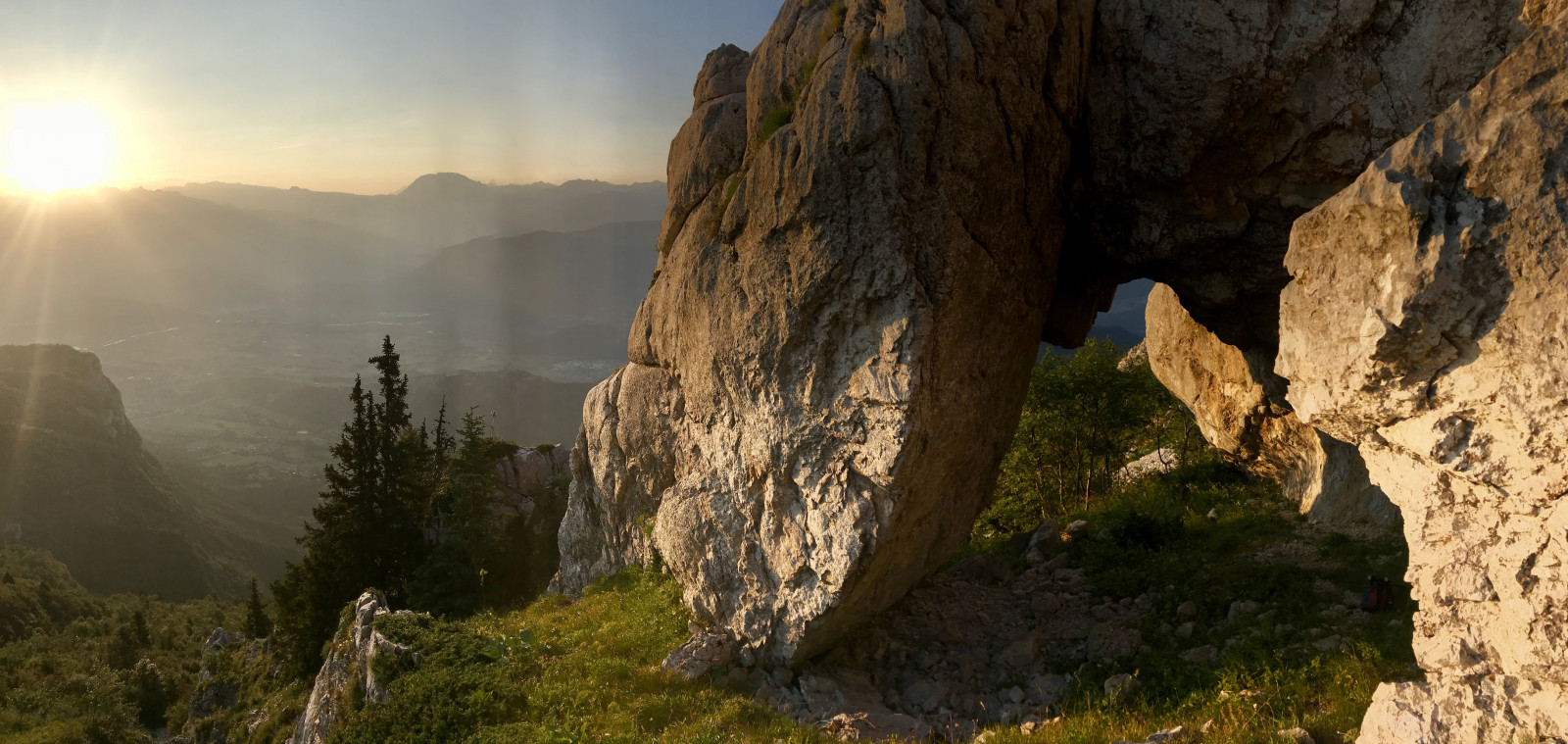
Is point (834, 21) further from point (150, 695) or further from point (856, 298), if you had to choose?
point (150, 695)

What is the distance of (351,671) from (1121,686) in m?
16.2

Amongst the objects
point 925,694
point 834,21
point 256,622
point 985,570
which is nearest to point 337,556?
point 256,622

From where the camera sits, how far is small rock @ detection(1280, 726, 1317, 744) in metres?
8.72

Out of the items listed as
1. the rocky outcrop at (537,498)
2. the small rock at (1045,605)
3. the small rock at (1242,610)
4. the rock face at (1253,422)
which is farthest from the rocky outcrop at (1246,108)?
the rocky outcrop at (537,498)

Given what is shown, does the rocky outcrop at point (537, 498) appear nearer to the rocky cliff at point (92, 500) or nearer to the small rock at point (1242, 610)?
the small rock at point (1242, 610)

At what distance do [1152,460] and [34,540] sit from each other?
164m

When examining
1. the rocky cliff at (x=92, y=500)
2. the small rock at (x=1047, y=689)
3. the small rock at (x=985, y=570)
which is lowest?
the rocky cliff at (x=92, y=500)

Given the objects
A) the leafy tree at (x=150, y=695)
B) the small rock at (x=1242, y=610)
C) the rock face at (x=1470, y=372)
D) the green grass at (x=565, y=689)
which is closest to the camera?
the rock face at (x=1470, y=372)

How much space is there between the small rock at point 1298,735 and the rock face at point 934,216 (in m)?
5.76

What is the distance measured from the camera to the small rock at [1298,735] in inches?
343

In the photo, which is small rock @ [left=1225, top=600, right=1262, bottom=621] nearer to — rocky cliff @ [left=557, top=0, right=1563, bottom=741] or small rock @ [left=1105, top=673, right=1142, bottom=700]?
small rock @ [left=1105, top=673, right=1142, bottom=700]

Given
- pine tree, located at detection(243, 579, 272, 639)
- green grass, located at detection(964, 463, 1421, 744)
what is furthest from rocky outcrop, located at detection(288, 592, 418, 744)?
pine tree, located at detection(243, 579, 272, 639)

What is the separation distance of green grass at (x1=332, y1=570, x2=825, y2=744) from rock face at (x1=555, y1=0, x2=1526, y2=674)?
1398mm

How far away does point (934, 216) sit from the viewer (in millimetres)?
12188
